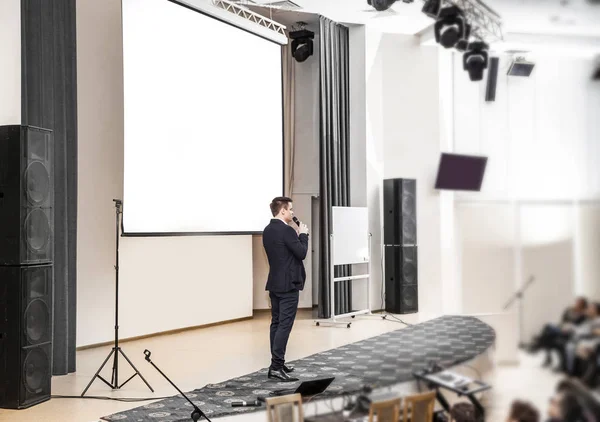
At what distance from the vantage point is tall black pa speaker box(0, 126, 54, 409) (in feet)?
14.4

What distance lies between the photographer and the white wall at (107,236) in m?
6.55

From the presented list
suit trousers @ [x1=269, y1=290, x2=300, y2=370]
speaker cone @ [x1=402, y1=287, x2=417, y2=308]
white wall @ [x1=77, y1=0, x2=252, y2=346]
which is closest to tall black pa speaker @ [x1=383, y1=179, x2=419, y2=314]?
speaker cone @ [x1=402, y1=287, x2=417, y2=308]

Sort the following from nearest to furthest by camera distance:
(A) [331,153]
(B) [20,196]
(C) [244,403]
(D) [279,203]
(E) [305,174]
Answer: (C) [244,403] < (B) [20,196] < (D) [279,203] < (A) [331,153] < (E) [305,174]

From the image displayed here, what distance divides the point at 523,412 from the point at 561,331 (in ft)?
0.20

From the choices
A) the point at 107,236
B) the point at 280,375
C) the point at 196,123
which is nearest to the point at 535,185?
the point at 280,375

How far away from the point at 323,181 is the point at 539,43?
847cm

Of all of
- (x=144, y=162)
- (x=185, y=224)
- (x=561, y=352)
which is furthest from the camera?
(x=185, y=224)

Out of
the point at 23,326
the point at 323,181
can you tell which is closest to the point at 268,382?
the point at 23,326

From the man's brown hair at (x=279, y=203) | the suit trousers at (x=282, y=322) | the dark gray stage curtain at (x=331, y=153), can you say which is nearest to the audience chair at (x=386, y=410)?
the man's brown hair at (x=279, y=203)

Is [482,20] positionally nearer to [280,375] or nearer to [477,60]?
[477,60]

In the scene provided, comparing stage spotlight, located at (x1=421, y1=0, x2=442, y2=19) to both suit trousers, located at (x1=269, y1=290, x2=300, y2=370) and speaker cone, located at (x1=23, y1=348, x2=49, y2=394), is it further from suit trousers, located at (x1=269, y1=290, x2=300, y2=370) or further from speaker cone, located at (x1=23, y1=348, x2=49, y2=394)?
speaker cone, located at (x1=23, y1=348, x2=49, y2=394)

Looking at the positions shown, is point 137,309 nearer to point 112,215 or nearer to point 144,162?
point 112,215

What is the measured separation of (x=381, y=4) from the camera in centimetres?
54

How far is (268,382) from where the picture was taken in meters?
4.85
